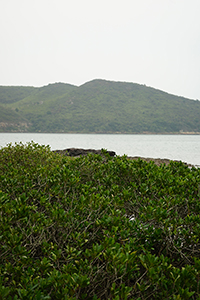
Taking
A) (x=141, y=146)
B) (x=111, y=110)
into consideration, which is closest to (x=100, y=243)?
(x=141, y=146)

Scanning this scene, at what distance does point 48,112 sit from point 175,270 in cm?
12428

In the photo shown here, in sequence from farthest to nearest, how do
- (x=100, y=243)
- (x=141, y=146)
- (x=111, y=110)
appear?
(x=111, y=110) → (x=141, y=146) → (x=100, y=243)

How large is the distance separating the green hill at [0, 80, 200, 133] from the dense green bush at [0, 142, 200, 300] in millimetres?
110651

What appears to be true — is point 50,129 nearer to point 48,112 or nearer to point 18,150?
point 48,112

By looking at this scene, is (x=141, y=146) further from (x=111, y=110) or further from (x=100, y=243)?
(x=111, y=110)

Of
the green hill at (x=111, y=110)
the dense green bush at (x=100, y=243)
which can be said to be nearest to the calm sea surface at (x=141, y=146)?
the dense green bush at (x=100, y=243)

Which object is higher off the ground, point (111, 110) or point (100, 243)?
point (111, 110)

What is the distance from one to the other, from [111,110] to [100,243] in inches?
4891

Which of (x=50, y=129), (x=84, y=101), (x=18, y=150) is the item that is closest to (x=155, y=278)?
(x=18, y=150)

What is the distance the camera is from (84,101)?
134 m

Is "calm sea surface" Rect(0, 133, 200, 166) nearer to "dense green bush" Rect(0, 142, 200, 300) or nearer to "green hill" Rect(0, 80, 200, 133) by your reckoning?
"dense green bush" Rect(0, 142, 200, 300)

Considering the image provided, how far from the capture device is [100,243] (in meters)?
2.84

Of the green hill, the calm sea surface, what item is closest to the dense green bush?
the calm sea surface

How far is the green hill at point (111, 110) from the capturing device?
380ft
